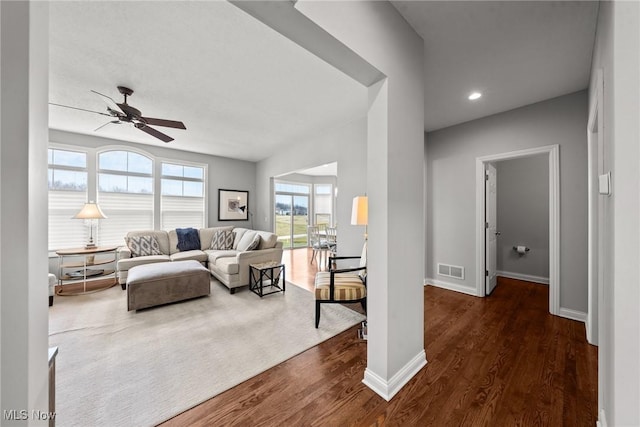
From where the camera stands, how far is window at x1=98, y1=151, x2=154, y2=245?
466 centimetres

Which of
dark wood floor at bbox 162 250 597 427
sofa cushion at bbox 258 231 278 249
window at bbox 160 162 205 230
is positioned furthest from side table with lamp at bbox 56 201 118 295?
dark wood floor at bbox 162 250 597 427

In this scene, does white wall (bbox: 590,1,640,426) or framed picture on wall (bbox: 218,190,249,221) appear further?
framed picture on wall (bbox: 218,190,249,221)

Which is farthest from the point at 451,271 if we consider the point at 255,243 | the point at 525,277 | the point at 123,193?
the point at 123,193

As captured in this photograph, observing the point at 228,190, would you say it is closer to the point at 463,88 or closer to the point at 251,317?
the point at 251,317

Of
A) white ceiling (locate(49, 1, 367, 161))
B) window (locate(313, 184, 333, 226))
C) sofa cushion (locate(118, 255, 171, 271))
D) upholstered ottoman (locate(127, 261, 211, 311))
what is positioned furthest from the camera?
window (locate(313, 184, 333, 226))

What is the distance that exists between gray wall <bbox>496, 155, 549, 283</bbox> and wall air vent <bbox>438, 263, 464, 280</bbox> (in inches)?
61.5

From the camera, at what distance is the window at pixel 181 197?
538 centimetres

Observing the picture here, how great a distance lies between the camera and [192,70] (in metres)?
2.40

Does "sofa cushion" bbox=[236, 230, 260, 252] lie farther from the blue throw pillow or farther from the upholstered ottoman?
the upholstered ottoman

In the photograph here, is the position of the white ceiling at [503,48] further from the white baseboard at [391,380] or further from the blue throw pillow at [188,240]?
the blue throw pillow at [188,240]

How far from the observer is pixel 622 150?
0.96 metres

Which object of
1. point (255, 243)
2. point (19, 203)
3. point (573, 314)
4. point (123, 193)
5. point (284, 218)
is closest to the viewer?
point (19, 203)

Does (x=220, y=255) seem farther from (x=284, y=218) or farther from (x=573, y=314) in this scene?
(x=573, y=314)

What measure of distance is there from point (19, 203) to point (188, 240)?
4.87 meters
